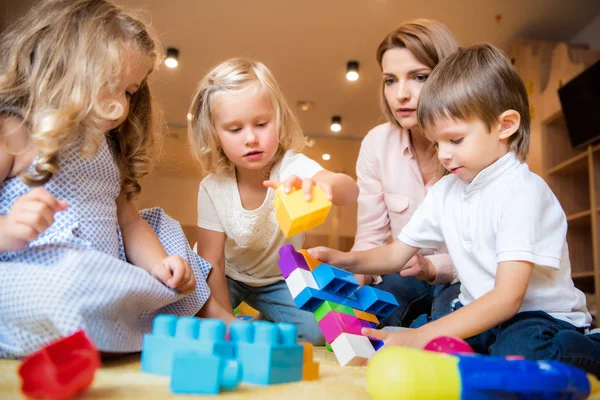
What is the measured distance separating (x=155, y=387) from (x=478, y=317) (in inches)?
18.1

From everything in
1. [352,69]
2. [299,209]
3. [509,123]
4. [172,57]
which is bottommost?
[299,209]

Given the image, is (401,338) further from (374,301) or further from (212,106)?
(212,106)

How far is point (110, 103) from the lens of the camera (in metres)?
0.91

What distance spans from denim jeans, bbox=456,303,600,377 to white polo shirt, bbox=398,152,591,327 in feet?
0.11

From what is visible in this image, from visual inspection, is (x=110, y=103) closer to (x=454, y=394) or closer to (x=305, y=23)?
(x=454, y=394)

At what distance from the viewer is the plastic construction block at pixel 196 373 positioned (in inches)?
21.0

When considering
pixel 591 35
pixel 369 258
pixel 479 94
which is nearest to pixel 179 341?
pixel 369 258

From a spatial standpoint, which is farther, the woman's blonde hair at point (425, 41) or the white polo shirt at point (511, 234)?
the woman's blonde hair at point (425, 41)

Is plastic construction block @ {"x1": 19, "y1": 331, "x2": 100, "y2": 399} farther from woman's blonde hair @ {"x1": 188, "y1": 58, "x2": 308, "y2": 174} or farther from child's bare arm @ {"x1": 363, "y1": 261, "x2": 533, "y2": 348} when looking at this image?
woman's blonde hair @ {"x1": 188, "y1": 58, "x2": 308, "y2": 174}

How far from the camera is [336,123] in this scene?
464 centimetres

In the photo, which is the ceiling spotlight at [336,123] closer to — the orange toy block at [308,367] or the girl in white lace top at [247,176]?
the girl in white lace top at [247,176]

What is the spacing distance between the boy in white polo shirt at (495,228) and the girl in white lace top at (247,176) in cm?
21

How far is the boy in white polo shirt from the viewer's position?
81 centimetres

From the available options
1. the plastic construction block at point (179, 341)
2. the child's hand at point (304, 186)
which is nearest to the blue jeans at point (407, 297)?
the child's hand at point (304, 186)
